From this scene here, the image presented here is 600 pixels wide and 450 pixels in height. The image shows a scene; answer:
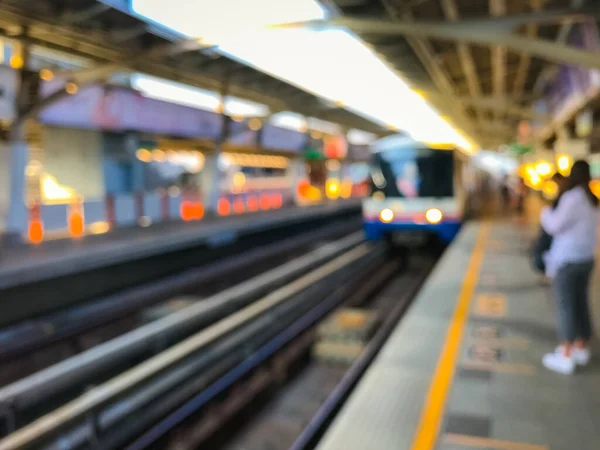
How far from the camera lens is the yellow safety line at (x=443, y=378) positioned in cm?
300

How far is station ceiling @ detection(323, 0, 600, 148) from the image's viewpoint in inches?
257

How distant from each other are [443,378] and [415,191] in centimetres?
796

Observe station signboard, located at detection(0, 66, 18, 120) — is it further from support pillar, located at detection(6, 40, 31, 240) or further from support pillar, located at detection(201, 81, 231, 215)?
support pillar, located at detection(201, 81, 231, 215)

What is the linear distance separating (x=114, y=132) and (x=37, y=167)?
281 centimetres

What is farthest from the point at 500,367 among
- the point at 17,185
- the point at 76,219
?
the point at 76,219

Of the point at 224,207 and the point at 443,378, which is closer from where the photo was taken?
the point at 443,378

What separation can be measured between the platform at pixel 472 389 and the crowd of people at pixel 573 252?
30 cm

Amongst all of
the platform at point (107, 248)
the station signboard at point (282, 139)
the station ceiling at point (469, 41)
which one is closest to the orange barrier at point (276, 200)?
the station signboard at point (282, 139)

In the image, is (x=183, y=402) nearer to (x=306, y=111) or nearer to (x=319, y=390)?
(x=319, y=390)

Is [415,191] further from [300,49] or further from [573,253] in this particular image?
[573,253]

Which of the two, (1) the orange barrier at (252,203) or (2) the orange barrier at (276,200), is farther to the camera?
(2) the orange barrier at (276,200)

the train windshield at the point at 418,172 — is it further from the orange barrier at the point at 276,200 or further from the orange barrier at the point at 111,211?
the orange barrier at the point at 276,200

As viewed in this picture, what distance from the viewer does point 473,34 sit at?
6637 millimetres

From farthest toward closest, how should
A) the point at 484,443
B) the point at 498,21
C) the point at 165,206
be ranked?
1. the point at 165,206
2. the point at 498,21
3. the point at 484,443
